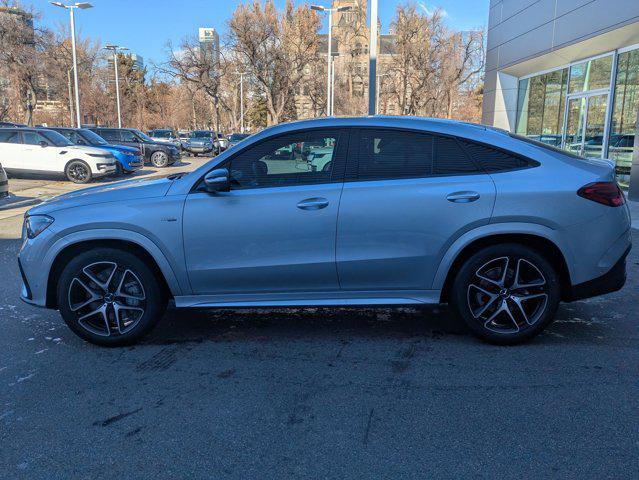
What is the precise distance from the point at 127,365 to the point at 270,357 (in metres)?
1.03

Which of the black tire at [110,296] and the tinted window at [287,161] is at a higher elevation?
the tinted window at [287,161]

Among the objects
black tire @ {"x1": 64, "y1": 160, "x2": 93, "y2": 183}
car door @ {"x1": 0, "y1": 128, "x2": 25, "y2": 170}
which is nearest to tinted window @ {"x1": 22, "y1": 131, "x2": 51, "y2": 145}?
car door @ {"x1": 0, "y1": 128, "x2": 25, "y2": 170}

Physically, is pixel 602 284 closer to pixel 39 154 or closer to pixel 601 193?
pixel 601 193

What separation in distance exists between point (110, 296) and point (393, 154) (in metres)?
2.43

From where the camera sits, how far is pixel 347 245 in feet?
12.6

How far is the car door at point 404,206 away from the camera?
378 cm

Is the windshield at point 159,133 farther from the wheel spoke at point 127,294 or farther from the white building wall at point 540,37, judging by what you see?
the wheel spoke at point 127,294

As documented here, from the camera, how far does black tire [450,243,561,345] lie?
387cm

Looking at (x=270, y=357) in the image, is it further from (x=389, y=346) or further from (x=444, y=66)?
(x=444, y=66)

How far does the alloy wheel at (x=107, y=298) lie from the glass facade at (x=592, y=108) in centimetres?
1264

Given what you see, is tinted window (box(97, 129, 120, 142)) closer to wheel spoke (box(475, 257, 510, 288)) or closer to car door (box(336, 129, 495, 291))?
car door (box(336, 129, 495, 291))

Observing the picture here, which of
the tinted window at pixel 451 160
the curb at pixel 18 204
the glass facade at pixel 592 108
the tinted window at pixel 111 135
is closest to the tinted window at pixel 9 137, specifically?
the curb at pixel 18 204

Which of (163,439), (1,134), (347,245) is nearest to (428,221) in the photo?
(347,245)

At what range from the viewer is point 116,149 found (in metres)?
19.5
